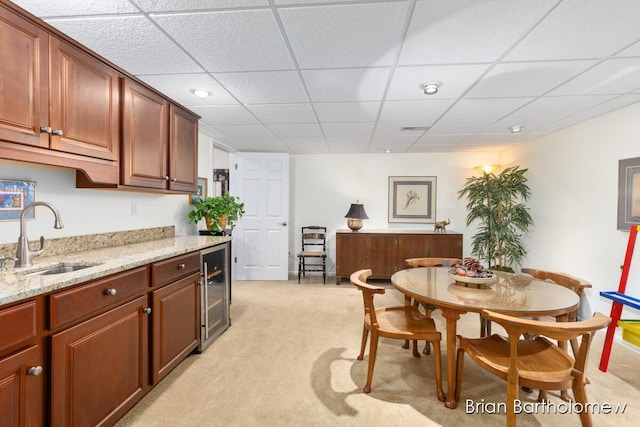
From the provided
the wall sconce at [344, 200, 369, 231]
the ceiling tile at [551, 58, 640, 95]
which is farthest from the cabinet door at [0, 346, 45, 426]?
the wall sconce at [344, 200, 369, 231]

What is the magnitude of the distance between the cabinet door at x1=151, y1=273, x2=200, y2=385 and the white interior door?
2.46 m

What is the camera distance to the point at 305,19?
149 centimetres

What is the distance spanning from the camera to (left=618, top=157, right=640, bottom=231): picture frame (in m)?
2.55

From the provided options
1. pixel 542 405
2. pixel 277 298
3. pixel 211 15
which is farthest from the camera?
pixel 277 298

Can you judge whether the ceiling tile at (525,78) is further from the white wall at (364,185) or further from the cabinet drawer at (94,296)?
the cabinet drawer at (94,296)

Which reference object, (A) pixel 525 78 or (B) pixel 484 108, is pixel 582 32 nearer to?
(A) pixel 525 78

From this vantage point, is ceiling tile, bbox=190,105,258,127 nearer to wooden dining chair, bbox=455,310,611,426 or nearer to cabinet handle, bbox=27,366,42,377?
cabinet handle, bbox=27,366,42,377

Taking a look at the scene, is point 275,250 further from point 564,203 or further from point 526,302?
point 564,203

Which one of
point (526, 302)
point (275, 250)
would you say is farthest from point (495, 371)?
point (275, 250)

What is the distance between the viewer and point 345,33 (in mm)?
1602

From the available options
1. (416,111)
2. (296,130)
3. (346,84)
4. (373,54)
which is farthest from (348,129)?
(373,54)

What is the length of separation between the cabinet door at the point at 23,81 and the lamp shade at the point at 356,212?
12.5 feet

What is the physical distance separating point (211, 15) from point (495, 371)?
7.89ft

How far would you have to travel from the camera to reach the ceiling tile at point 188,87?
218cm
